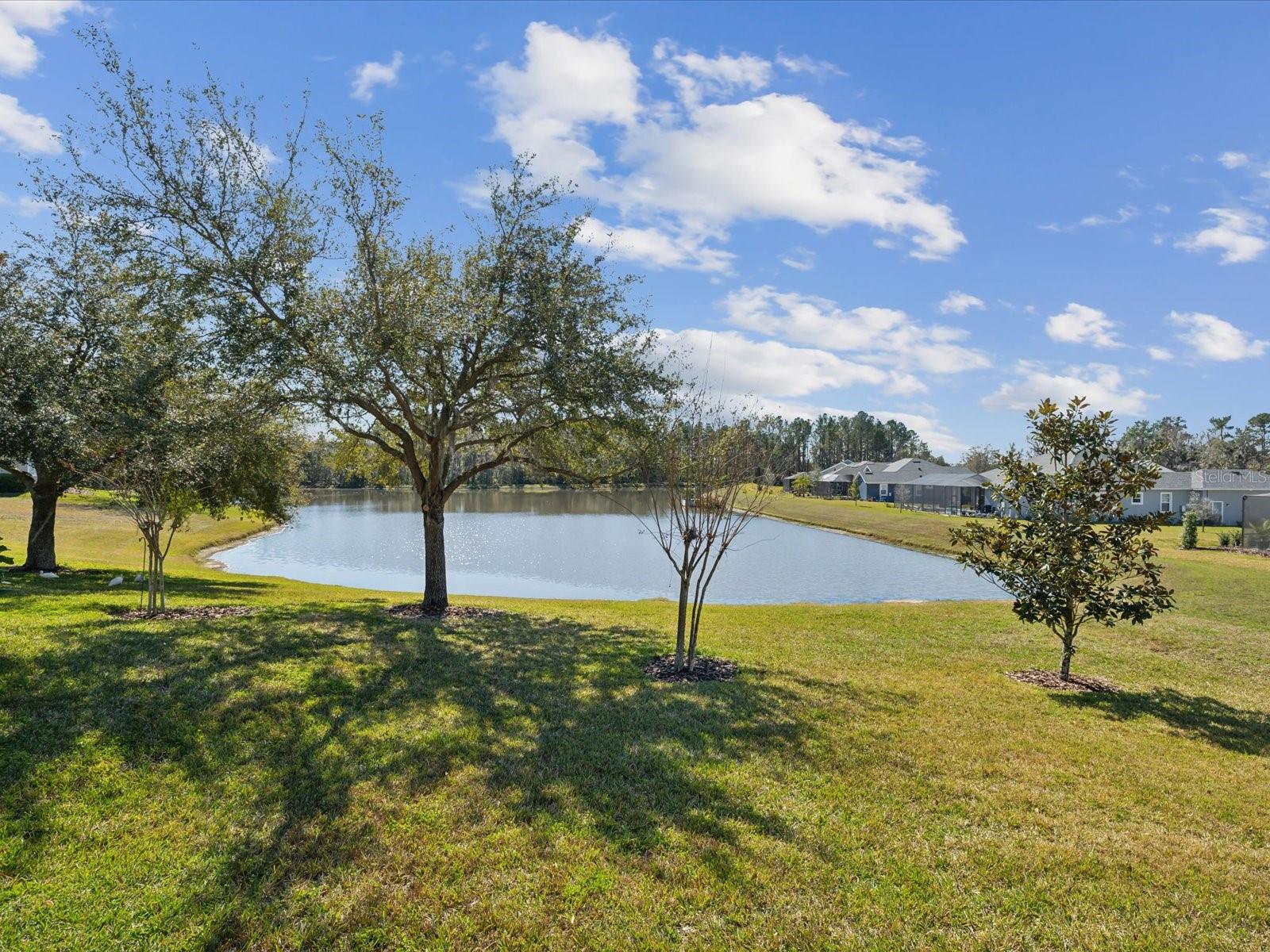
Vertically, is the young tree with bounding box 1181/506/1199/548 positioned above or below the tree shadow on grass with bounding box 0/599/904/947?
above

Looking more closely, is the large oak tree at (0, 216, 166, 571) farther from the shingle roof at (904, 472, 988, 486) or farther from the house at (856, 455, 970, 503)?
the house at (856, 455, 970, 503)

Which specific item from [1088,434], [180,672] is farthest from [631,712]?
[1088,434]

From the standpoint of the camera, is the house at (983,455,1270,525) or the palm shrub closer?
the palm shrub

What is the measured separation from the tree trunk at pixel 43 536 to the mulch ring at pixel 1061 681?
20.0m

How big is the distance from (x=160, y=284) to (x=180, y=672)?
7.84m

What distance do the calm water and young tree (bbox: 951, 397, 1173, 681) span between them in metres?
11.4

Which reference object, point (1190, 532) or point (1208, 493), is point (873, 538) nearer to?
point (1190, 532)

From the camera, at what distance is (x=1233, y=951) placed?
11.4 feet

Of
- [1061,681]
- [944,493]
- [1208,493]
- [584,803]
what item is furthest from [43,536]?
[944,493]

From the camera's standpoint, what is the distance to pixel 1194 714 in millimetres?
8062

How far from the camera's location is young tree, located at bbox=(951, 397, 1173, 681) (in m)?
9.04

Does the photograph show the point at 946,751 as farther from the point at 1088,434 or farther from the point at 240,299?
the point at 240,299

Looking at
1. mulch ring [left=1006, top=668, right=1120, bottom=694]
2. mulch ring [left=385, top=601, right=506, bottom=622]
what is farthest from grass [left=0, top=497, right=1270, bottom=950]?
mulch ring [left=385, top=601, right=506, bottom=622]

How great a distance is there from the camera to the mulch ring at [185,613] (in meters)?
10.2
